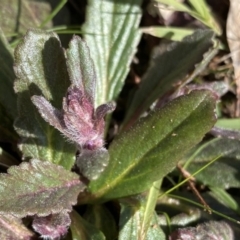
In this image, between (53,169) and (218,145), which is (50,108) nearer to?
(53,169)

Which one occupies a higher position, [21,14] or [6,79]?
[21,14]

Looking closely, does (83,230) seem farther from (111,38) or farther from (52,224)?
(111,38)

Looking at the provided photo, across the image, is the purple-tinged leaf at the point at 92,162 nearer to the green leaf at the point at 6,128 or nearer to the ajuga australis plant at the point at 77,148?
the ajuga australis plant at the point at 77,148

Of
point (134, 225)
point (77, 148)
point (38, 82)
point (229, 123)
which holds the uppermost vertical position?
point (38, 82)

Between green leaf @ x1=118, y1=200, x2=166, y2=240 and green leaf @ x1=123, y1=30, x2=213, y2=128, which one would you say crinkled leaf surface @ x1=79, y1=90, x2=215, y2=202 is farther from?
green leaf @ x1=123, y1=30, x2=213, y2=128

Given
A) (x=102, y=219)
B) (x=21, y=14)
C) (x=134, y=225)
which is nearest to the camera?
(x=134, y=225)

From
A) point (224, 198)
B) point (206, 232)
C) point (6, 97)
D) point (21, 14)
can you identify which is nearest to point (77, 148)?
point (6, 97)

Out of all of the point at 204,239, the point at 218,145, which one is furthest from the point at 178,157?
the point at 218,145

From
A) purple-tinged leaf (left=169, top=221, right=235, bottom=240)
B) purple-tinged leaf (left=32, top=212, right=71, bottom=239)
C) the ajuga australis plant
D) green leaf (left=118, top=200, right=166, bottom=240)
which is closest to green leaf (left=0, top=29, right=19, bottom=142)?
the ajuga australis plant
